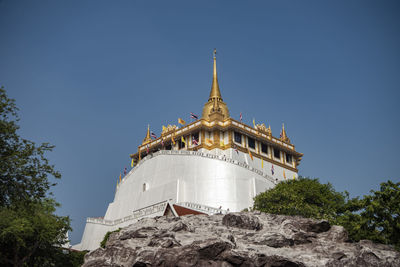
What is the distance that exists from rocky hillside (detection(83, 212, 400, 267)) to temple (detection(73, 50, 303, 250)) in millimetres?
14023

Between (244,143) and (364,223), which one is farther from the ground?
(244,143)

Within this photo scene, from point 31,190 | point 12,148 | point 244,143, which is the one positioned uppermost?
point 244,143

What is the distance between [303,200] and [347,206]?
405 inches

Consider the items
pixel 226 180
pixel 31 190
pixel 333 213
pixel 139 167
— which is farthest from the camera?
pixel 139 167

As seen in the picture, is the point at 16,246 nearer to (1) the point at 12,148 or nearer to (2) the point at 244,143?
(1) the point at 12,148

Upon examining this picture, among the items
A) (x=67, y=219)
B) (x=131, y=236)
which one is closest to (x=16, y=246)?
(x=67, y=219)

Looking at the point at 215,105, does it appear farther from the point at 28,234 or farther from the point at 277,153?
the point at 28,234

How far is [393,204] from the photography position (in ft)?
90.2

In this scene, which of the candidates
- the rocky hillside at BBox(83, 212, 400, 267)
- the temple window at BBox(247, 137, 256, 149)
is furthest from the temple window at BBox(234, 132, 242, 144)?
the rocky hillside at BBox(83, 212, 400, 267)

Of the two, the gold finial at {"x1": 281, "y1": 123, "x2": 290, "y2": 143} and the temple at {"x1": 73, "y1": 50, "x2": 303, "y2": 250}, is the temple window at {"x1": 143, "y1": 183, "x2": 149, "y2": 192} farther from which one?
the gold finial at {"x1": 281, "y1": 123, "x2": 290, "y2": 143}

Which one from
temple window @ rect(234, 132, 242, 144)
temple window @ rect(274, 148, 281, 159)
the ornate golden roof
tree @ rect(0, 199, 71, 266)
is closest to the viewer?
tree @ rect(0, 199, 71, 266)

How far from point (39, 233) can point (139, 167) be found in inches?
973

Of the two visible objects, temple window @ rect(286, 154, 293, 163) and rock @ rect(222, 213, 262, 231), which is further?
temple window @ rect(286, 154, 293, 163)

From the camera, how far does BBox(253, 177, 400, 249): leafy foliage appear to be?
2748cm
